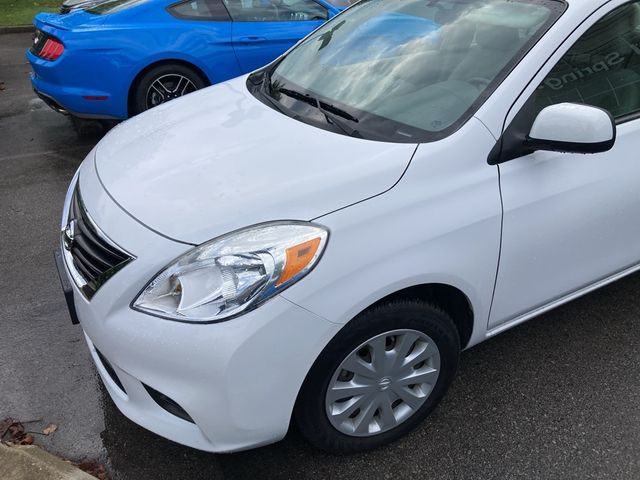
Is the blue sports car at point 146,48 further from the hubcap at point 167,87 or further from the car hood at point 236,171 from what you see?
the car hood at point 236,171

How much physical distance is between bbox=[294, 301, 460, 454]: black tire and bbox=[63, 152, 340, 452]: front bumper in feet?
0.25

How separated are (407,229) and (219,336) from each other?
0.68 metres

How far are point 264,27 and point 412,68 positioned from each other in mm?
3454

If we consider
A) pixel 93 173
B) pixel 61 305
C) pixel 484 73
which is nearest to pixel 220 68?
pixel 61 305

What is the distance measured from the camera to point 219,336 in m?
1.73

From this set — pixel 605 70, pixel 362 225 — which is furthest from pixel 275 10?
pixel 362 225

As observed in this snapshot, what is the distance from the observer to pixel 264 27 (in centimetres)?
552

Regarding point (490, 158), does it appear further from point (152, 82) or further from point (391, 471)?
point (152, 82)

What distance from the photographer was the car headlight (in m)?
1.77

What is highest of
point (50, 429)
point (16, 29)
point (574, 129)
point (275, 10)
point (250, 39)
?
point (574, 129)

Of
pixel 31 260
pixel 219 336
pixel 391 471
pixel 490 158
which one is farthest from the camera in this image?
pixel 31 260

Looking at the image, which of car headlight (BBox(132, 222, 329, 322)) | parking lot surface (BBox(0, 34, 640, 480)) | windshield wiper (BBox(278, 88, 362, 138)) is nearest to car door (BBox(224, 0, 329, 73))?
parking lot surface (BBox(0, 34, 640, 480))

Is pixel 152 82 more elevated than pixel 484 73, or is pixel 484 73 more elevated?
pixel 484 73

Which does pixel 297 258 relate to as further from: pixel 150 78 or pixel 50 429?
pixel 150 78
